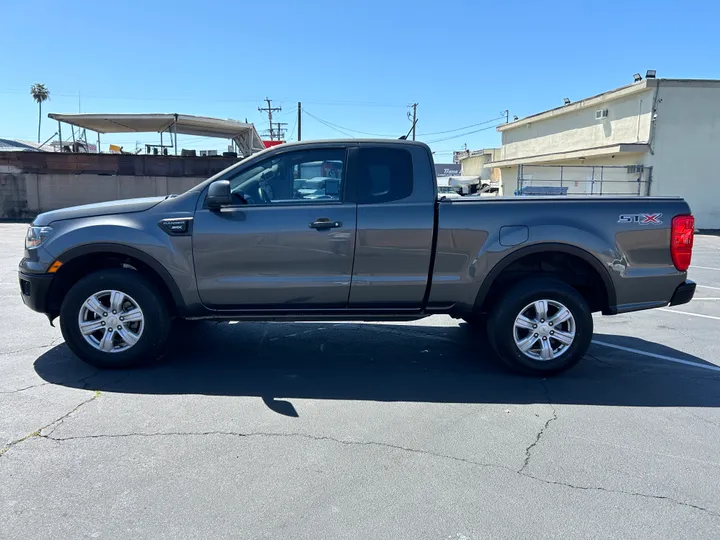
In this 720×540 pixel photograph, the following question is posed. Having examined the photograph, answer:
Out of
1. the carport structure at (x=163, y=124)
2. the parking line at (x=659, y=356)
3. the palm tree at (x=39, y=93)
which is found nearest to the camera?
the parking line at (x=659, y=356)

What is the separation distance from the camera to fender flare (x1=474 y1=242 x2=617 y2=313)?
468 centimetres

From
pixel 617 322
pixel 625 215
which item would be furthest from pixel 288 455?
pixel 617 322

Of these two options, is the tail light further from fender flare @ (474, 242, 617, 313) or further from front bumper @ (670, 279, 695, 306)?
fender flare @ (474, 242, 617, 313)

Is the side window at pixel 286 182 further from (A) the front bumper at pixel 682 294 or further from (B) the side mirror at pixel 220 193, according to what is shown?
(A) the front bumper at pixel 682 294

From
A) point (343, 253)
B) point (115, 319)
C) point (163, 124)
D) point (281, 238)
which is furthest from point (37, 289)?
point (163, 124)

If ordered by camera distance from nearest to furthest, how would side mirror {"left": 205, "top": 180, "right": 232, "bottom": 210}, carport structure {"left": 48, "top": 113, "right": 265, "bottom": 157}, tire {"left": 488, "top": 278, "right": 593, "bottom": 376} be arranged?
side mirror {"left": 205, "top": 180, "right": 232, "bottom": 210}
tire {"left": 488, "top": 278, "right": 593, "bottom": 376}
carport structure {"left": 48, "top": 113, "right": 265, "bottom": 157}

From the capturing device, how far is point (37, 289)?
4.70 metres

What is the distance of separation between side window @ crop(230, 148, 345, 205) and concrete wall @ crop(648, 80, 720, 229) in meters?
21.8

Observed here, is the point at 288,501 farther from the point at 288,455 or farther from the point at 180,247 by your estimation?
the point at 180,247

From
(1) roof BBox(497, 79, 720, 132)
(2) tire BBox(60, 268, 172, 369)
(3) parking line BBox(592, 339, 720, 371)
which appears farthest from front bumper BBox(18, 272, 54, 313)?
(1) roof BBox(497, 79, 720, 132)

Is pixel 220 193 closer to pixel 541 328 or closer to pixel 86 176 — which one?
pixel 541 328

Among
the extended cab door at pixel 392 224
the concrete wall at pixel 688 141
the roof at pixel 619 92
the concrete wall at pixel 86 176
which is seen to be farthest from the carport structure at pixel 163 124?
the extended cab door at pixel 392 224

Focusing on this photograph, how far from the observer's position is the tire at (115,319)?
4.67 metres

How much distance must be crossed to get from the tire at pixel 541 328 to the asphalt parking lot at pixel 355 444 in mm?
191
